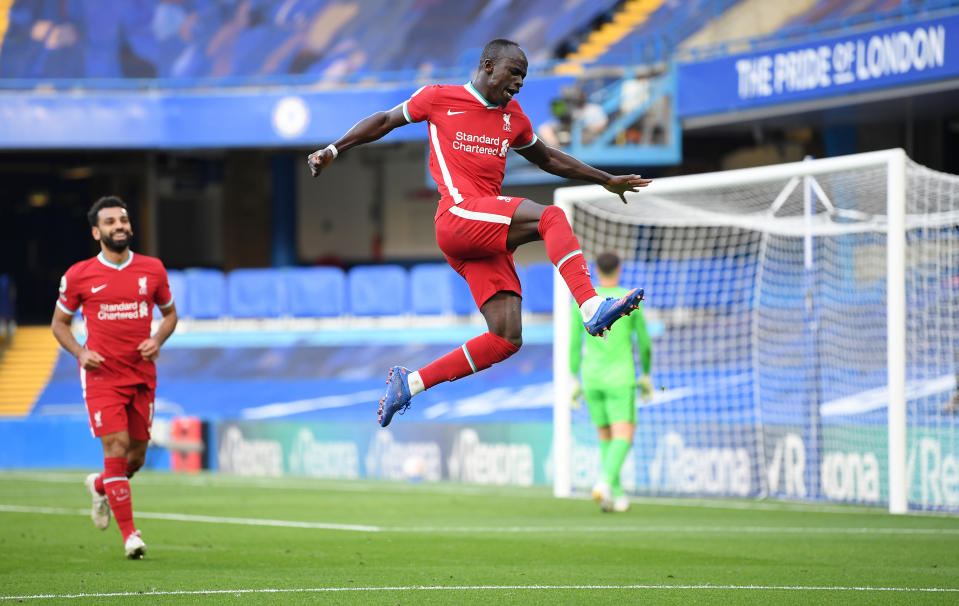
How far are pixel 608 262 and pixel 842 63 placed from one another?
1067cm

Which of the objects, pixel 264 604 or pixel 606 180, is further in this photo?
pixel 606 180

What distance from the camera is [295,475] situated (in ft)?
63.1

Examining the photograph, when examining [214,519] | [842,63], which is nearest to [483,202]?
[214,519]

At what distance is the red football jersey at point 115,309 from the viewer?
859 cm

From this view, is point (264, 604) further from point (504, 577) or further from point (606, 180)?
point (606, 180)

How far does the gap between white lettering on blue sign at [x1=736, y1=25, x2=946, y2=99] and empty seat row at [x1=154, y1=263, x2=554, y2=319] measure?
253 inches

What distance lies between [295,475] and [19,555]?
34.8 ft

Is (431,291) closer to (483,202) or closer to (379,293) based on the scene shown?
(379,293)

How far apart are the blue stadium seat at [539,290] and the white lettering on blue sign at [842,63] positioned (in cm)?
501

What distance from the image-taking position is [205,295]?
89.0ft

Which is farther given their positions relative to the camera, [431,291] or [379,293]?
[379,293]

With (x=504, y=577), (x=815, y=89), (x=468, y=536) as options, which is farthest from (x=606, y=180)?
(x=815, y=89)

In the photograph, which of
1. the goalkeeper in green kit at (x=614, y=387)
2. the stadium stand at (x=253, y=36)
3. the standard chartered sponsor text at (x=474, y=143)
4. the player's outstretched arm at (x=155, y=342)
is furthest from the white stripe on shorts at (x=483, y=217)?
the stadium stand at (x=253, y=36)

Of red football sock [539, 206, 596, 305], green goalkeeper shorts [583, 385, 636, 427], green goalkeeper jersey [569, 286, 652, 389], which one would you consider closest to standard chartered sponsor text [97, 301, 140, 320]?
red football sock [539, 206, 596, 305]
